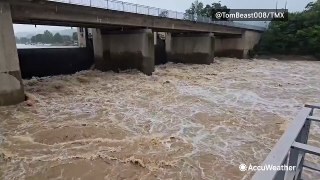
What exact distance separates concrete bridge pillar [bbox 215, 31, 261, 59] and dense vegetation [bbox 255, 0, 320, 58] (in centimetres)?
241

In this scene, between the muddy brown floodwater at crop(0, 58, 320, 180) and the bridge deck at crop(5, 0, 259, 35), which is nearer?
the muddy brown floodwater at crop(0, 58, 320, 180)

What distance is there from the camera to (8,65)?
10227mm

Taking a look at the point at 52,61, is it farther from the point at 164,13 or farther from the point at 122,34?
the point at 164,13

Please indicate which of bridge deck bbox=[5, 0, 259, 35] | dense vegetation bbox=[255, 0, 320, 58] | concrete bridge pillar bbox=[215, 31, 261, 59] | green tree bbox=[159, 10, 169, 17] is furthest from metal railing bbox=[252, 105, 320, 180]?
dense vegetation bbox=[255, 0, 320, 58]

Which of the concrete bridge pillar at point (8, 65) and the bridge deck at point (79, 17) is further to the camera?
the bridge deck at point (79, 17)

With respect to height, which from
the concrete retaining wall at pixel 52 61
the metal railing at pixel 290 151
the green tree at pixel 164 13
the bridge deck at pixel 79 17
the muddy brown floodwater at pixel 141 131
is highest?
the green tree at pixel 164 13

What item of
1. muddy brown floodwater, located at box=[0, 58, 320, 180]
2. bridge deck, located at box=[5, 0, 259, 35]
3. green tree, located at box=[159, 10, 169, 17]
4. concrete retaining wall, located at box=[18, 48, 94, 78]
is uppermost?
green tree, located at box=[159, 10, 169, 17]

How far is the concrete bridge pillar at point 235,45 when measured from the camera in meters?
37.5

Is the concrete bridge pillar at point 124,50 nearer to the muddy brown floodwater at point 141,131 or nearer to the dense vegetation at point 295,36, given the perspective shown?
the muddy brown floodwater at point 141,131

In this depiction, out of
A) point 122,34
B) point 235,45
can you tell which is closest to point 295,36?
point 235,45

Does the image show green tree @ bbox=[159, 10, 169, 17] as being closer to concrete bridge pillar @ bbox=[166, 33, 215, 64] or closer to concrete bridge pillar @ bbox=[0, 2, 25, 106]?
concrete bridge pillar @ bbox=[166, 33, 215, 64]

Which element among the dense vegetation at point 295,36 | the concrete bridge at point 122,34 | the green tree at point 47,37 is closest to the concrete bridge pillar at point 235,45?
the concrete bridge at point 122,34

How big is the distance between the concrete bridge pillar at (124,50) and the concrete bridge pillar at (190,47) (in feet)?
32.0

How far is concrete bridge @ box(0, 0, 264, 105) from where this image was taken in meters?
10.4
